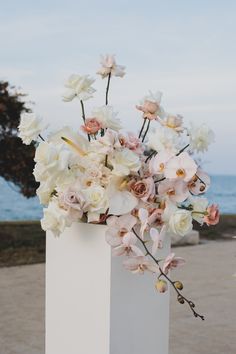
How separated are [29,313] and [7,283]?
100 cm

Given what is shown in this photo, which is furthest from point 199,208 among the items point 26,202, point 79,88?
point 26,202

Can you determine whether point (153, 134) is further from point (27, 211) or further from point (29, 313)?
point (27, 211)

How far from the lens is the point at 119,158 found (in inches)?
72.6

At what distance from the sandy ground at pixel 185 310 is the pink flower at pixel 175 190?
180 cm

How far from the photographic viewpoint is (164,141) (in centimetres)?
191

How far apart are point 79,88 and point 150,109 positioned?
0.24 m

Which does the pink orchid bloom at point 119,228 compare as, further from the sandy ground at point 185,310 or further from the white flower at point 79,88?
the sandy ground at point 185,310

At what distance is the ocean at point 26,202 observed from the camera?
27.0ft

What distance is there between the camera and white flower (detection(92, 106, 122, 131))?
1.97 meters

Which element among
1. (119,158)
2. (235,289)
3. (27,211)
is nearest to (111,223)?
(119,158)

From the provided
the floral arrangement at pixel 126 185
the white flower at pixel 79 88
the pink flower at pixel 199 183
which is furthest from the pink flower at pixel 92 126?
the pink flower at pixel 199 183

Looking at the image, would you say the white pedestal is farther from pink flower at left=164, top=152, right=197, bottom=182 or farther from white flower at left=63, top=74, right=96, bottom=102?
white flower at left=63, top=74, right=96, bottom=102

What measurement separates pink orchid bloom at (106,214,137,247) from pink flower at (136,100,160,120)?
39 cm

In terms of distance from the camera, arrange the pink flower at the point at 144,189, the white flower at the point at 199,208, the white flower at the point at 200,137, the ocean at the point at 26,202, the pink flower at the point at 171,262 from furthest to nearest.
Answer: the ocean at the point at 26,202 < the white flower at the point at 200,137 < the white flower at the point at 199,208 < the pink flower at the point at 144,189 < the pink flower at the point at 171,262
